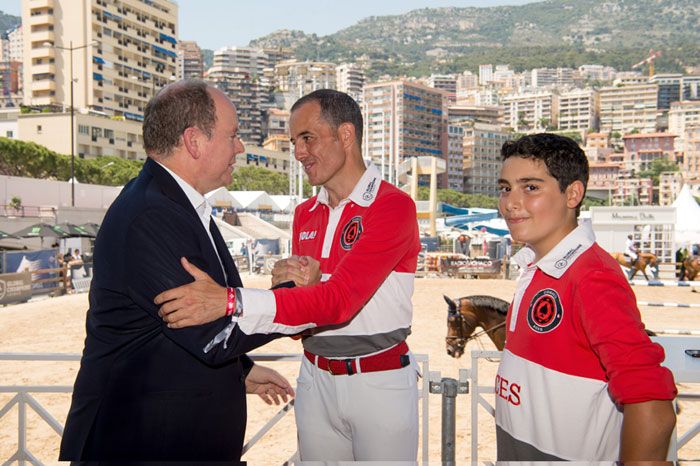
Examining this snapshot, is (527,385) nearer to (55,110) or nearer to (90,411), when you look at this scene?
(90,411)

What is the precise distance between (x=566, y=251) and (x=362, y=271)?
2.75 feet

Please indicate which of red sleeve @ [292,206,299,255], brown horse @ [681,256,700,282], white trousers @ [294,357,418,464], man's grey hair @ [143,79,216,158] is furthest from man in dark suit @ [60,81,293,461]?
brown horse @ [681,256,700,282]

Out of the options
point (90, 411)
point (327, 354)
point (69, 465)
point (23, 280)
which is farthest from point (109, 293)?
point (23, 280)

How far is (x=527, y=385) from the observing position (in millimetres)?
2168

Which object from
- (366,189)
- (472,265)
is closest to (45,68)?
(472,265)

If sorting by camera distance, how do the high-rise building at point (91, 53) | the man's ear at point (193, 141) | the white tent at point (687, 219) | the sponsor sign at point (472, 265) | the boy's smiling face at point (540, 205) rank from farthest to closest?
the high-rise building at point (91, 53) < the white tent at point (687, 219) < the sponsor sign at point (472, 265) < the man's ear at point (193, 141) < the boy's smiling face at point (540, 205)

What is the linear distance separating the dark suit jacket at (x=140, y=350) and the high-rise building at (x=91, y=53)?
9612 cm

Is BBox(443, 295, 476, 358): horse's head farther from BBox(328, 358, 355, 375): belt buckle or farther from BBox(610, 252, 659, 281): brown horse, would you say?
BBox(610, 252, 659, 281): brown horse

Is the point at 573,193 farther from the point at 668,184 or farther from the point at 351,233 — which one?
the point at 668,184

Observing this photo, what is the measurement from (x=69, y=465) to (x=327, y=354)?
1.14m

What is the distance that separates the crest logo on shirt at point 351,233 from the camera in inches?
117

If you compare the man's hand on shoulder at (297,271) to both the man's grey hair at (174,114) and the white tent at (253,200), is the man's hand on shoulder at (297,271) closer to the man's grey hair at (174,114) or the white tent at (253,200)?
the man's grey hair at (174,114)

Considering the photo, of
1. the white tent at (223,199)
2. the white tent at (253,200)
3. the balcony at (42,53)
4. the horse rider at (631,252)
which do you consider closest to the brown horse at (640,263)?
the horse rider at (631,252)

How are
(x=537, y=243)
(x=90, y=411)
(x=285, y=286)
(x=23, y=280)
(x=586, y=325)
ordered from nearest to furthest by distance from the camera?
(x=586, y=325) < (x=90, y=411) < (x=537, y=243) < (x=285, y=286) < (x=23, y=280)
